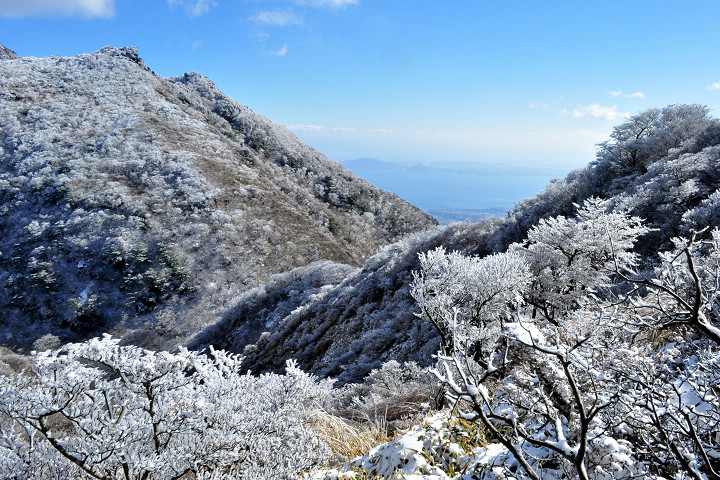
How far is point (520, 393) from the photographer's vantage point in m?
3.37

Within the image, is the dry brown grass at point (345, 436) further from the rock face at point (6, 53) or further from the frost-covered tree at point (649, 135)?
the rock face at point (6, 53)

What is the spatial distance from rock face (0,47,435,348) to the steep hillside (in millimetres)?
9281

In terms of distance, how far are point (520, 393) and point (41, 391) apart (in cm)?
443

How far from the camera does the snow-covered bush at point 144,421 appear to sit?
→ 3.40 meters

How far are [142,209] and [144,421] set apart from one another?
3903 cm

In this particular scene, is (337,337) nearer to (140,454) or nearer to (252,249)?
(140,454)

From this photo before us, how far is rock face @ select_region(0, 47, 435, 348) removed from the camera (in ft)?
104

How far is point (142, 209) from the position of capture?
1458 inches

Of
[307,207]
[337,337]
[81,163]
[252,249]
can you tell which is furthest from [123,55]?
[337,337]

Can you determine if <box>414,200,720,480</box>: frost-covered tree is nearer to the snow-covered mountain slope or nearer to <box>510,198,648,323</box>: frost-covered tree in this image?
<box>510,198,648,323</box>: frost-covered tree

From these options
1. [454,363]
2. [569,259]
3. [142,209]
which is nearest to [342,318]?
[569,259]

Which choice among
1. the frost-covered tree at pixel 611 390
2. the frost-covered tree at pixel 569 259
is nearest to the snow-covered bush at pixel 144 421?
the frost-covered tree at pixel 611 390

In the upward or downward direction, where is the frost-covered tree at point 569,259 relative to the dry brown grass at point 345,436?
upward

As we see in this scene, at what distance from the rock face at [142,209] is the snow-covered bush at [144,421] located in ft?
95.2
